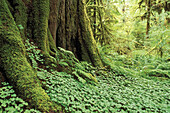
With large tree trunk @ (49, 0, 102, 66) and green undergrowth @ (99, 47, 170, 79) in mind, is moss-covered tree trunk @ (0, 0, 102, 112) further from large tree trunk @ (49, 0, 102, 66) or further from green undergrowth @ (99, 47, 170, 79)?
green undergrowth @ (99, 47, 170, 79)

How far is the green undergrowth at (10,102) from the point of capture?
178cm

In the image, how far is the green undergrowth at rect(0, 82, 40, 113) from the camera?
70.2 inches

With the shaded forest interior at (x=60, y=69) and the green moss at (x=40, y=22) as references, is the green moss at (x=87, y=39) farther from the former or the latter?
the green moss at (x=40, y=22)

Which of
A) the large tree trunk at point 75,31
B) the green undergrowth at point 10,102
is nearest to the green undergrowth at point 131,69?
the large tree trunk at point 75,31

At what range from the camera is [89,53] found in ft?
17.0

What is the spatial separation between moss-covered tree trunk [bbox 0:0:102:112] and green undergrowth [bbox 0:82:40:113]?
0.32 feet

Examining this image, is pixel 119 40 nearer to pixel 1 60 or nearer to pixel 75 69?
pixel 75 69

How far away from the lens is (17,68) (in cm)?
225

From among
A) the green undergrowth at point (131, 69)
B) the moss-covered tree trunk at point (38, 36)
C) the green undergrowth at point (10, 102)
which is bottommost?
the green undergrowth at point (131, 69)

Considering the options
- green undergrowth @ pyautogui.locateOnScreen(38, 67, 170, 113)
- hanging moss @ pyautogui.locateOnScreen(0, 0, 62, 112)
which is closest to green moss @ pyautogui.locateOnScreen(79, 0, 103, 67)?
green undergrowth @ pyautogui.locateOnScreen(38, 67, 170, 113)

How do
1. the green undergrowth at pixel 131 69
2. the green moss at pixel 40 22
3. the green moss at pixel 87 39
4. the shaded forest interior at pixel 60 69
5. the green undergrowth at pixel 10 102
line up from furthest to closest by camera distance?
the green undergrowth at pixel 131 69
the green moss at pixel 87 39
the green moss at pixel 40 22
the shaded forest interior at pixel 60 69
the green undergrowth at pixel 10 102

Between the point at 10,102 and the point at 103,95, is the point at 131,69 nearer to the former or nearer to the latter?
the point at 103,95

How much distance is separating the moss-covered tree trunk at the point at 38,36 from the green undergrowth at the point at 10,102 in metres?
0.10

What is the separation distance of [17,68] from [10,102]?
0.63 m
